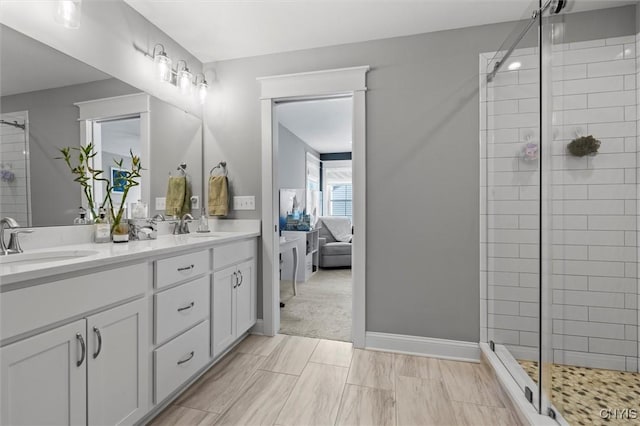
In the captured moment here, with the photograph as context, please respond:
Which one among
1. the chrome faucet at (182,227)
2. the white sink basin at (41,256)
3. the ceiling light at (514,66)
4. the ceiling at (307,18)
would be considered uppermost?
the ceiling at (307,18)

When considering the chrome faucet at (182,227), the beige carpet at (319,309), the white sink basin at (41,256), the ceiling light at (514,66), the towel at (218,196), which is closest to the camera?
the white sink basin at (41,256)

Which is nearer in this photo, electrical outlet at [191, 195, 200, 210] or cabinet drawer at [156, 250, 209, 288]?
cabinet drawer at [156, 250, 209, 288]

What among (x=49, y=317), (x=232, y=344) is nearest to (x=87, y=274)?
(x=49, y=317)

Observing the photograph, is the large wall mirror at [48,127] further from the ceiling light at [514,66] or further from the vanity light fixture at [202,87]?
the ceiling light at [514,66]

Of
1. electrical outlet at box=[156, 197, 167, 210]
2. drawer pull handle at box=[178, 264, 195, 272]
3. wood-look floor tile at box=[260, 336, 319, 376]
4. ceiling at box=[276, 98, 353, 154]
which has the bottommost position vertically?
wood-look floor tile at box=[260, 336, 319, 376]

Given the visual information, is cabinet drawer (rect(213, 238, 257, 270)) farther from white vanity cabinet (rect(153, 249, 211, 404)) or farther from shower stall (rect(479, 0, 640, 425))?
shower stall (rect(479, 0, 640, 425))

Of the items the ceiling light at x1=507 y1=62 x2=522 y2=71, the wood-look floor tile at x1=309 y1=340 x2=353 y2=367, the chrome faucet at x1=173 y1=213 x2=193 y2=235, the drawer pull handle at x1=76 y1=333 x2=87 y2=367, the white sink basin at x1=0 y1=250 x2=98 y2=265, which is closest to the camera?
the drawer pull handle at x1=76 y1=333 x2=87 y2=367

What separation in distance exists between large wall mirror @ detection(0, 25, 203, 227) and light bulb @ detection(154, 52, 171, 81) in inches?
10.6

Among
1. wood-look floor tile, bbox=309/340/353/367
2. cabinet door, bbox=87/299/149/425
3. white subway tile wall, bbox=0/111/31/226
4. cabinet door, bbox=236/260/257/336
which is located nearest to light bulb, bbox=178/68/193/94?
white subway tile wall, bbox=0/111/31/226

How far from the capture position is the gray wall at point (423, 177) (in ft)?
6.85

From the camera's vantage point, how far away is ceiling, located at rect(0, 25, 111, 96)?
130 cm

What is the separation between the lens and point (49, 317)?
38.0 inches

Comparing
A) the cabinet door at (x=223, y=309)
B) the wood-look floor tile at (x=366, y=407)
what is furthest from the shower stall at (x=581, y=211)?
the cabinet door at (x=223, y=309)

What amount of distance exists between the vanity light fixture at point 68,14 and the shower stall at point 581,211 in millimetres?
2388
